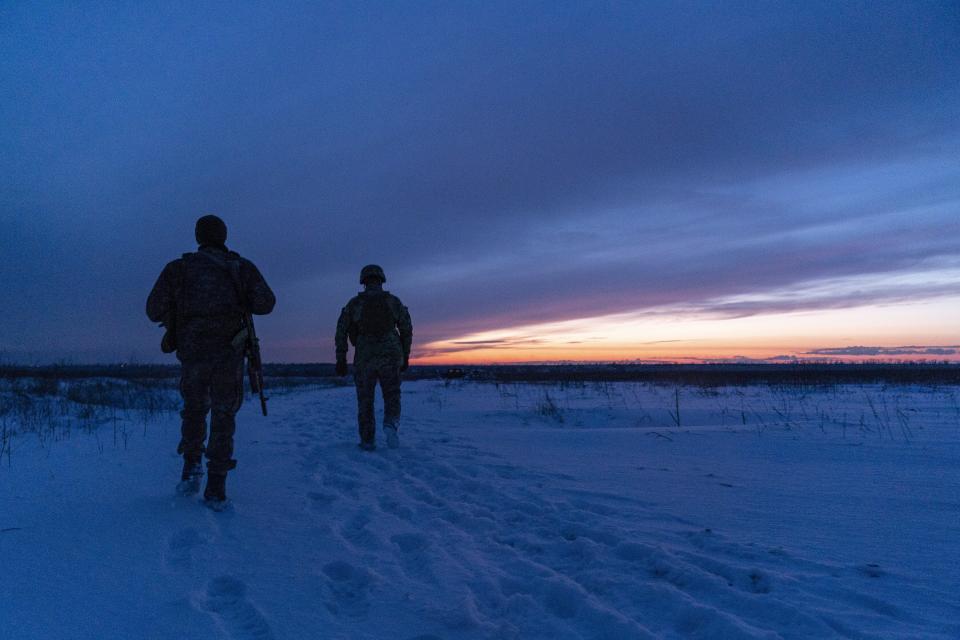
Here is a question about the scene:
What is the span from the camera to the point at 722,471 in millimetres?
4805

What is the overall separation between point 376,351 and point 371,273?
1.10m

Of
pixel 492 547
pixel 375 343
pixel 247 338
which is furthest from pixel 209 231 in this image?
pixel 492 547

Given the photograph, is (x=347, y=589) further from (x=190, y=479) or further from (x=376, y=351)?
(x=376, y=351)

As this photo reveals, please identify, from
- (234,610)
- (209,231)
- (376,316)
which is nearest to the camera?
(234,610)

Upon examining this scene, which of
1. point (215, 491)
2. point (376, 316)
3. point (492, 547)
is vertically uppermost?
point (376, 316)

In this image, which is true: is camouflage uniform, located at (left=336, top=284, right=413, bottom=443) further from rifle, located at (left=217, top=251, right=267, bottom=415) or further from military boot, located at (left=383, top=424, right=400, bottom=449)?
rifle, located at (left=217, top=251, right=267, bottom=415)

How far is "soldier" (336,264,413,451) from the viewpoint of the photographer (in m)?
6.64

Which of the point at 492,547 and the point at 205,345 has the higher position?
the point at 205,345

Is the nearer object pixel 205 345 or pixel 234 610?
pixel 234 610

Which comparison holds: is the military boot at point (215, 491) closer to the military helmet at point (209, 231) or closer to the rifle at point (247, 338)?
the rifle at point (247, 338)

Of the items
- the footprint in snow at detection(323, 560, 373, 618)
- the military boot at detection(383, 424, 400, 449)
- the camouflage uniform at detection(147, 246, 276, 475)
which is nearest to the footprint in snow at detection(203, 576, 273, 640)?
the footprint in snow at detection(323, 560, 373, 618)

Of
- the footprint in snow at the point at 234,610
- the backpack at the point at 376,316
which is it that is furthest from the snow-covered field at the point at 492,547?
the backpack at the point at 376,316

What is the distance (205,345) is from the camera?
12.0 feet

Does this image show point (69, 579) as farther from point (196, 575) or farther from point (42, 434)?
point (42, 434)
